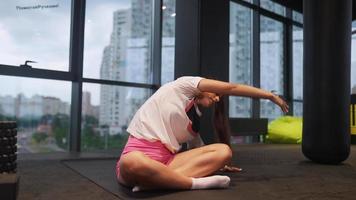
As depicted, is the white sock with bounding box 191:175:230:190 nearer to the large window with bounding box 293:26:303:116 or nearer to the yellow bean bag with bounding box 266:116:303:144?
the yellow bean bag with bounding box 266:116:303:144

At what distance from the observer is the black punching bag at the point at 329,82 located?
341 centimetres

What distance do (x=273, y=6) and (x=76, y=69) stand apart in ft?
15.3

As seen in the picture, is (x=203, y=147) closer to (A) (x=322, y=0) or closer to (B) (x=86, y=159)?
(B) (x=86, y=159)

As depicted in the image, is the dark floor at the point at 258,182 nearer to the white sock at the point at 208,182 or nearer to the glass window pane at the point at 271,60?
the white sock at the point at 208,182

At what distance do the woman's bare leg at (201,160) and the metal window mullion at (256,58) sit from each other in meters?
4.85

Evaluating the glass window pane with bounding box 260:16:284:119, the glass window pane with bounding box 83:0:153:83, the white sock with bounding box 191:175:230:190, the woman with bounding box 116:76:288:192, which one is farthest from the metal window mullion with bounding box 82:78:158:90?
the white sock with bounding box 191:175:230:190

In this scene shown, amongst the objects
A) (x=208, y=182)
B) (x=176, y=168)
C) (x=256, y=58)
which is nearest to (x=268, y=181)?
(x=208, y=182)

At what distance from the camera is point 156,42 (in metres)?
5.81

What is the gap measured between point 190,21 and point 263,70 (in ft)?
9.08

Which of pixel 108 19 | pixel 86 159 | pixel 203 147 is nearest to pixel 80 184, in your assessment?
pixel 203 147

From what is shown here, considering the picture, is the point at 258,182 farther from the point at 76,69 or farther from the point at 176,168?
the point at 76,69

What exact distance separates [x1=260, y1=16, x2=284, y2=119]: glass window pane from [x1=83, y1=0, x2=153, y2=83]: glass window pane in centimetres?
266

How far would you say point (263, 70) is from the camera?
739cm

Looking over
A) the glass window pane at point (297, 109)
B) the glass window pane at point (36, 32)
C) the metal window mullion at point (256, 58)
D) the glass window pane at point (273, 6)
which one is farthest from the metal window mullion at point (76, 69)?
the glass window pane at point (297, 109)
